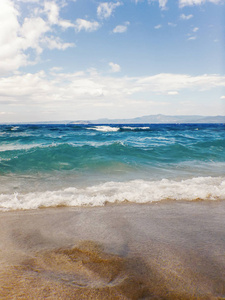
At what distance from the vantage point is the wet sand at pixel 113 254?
5.79ft

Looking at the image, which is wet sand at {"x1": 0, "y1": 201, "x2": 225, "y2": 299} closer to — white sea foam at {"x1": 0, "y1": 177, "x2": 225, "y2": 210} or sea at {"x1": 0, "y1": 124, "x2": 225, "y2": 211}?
white sea foam at {"x1": 0, "y1": 177, "x2": 225, "y2": 210}

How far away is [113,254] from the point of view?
2332 mm

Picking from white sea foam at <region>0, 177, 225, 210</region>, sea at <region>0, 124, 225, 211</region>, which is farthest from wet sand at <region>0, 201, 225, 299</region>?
sea at <region>0, 124, 225, 211</region>

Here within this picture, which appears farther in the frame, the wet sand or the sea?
the sea

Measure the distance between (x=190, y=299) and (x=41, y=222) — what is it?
253 centimetres

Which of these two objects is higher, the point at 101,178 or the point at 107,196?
the point at 107,196

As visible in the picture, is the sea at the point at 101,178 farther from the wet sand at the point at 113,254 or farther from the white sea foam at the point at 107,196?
the wet sand at the point at 113,254

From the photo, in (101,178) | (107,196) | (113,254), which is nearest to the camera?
(113,254)

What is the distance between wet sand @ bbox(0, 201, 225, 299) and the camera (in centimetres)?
176

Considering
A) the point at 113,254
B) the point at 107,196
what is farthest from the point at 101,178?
the point at 113,254

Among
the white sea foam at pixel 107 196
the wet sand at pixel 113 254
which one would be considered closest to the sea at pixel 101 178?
the white sea foam at pixel 107 196

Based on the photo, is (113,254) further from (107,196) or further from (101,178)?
(101,178)

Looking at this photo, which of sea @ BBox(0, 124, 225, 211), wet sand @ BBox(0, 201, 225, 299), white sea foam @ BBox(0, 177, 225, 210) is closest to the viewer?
wet sand @ BBox(0, 201, 225, 299)

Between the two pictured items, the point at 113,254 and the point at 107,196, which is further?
the point at 107,196
